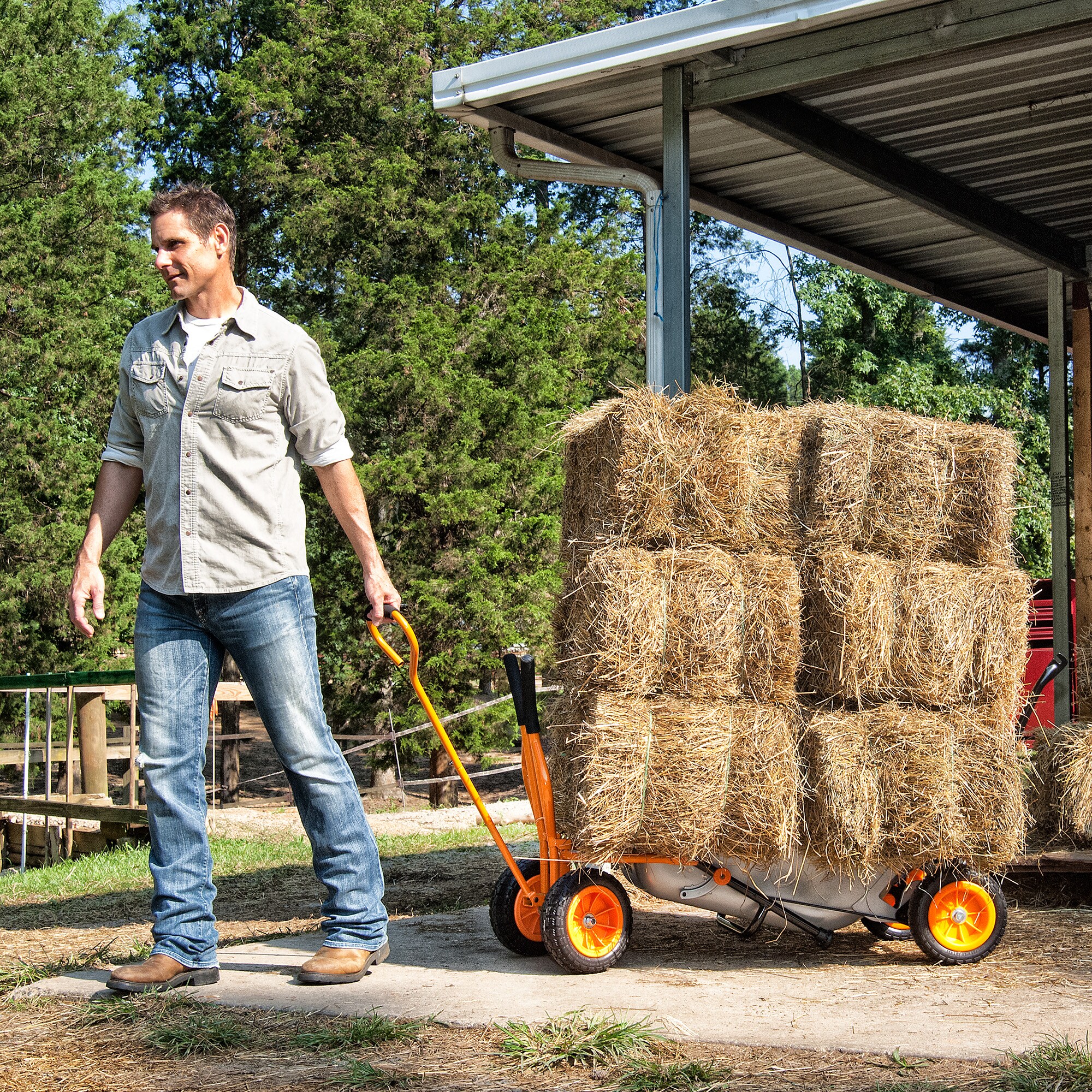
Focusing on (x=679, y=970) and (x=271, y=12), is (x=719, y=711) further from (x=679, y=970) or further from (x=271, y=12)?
(x=271, y=12)

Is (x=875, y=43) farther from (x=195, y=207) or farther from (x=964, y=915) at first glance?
(x=964, y=915)

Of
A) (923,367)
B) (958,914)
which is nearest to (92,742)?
(958,914)

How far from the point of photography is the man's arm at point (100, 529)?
11.6 feet

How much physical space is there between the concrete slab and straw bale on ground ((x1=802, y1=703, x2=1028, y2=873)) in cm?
37

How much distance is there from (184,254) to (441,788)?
1285 cm

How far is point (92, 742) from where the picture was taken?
35.2 ft

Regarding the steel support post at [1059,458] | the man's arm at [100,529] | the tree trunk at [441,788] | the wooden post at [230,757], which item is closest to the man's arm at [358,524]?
the man's arm at [100,529]

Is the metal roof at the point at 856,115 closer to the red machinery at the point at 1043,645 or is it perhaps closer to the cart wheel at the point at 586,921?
the cart wheel at the point at 586,921

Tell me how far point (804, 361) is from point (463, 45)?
31.1ft

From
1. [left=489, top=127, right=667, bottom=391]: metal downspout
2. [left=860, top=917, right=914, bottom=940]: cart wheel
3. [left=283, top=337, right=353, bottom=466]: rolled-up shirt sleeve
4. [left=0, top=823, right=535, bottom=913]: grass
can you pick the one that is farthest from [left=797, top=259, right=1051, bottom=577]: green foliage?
[left=283, top=337, right=353, bottom=466]: rolled-up shirt sleeve

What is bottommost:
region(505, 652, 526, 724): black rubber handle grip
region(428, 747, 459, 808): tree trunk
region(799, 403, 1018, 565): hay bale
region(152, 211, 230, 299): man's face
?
region(428, 747, 459, 808): tree trunk

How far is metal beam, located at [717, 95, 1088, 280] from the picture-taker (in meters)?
5.57

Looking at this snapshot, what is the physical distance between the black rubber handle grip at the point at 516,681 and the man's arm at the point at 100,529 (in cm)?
123

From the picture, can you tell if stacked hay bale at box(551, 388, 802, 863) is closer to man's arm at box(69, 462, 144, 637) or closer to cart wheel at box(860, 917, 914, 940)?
cart wheel at box(860, 917, 914, 940)
